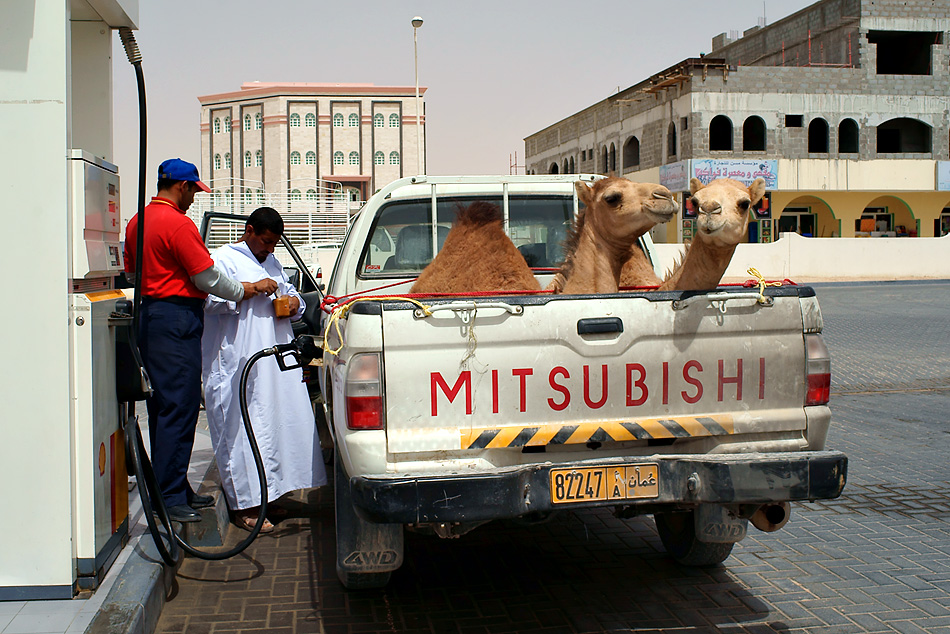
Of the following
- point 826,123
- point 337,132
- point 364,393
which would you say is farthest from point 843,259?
point 337,132

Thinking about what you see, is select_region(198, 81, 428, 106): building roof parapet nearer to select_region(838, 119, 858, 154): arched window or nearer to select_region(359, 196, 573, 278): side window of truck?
select_region(838, 119, 858, 154): arched window

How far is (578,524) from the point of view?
18.3 ft

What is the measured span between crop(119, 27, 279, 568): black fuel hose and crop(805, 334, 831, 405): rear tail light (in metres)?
2.55

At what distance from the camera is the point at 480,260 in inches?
194

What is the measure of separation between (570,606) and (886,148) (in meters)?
47.8

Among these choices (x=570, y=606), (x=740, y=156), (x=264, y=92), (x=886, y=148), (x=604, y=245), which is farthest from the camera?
(x=264, y=92)

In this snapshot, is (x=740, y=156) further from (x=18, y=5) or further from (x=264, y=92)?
(x=264, y=92)

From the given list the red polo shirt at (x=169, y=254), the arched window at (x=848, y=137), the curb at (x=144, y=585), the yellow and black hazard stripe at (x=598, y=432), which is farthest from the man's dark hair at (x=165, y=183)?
the arched window at (x=848, y=137)

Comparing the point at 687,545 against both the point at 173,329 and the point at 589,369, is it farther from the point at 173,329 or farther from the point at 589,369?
the point at 173,329

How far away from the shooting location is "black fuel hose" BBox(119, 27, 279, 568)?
4.27 meters

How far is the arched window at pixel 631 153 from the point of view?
47.6 metres

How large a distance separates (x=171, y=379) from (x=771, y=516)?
3072 millimetres

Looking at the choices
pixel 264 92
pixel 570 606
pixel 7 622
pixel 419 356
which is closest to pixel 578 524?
pixel 570 606

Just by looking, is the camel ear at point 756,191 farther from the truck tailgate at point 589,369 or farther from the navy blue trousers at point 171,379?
the navy blue trousers at point 171,379
